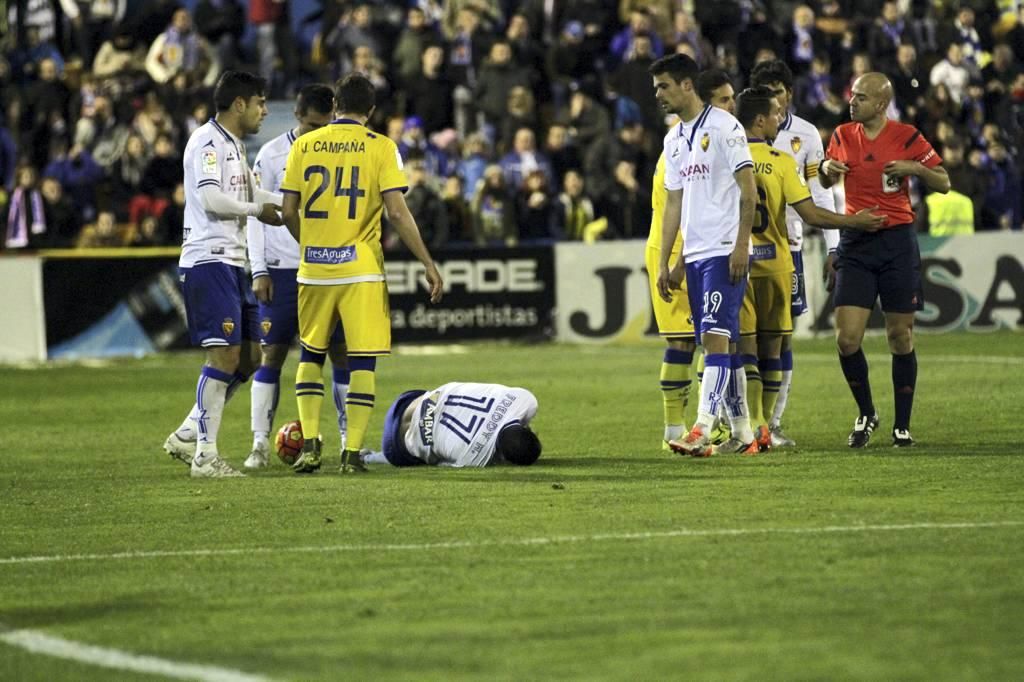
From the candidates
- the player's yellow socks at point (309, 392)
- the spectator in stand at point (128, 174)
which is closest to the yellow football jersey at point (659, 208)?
the player's yellow socks at point (309, 392)

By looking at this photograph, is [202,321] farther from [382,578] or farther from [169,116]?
[169,116]

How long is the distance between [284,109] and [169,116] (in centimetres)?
159

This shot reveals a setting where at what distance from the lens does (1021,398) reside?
48.1 ft

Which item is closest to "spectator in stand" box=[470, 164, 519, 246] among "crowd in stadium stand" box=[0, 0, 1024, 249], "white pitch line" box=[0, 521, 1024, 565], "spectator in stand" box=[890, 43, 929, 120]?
"crowd in stadium stand" box=[0, 0, 1024, 249]

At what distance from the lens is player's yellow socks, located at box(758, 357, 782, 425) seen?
12250mm

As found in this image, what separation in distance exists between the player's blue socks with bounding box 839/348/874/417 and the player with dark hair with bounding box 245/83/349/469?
3079 millimetres

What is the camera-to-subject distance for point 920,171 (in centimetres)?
1147

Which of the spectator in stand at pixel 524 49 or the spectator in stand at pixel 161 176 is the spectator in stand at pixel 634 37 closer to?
the spectator in stand at pixel 524 49

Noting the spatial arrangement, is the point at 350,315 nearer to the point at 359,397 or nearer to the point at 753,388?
the point at 359,397

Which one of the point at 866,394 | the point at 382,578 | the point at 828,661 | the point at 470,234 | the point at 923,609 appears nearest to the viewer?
the point at 828,661

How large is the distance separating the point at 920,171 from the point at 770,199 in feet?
3.07

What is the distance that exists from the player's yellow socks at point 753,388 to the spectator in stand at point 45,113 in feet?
56.4

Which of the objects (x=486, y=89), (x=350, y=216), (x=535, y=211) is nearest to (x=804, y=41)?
(x=486, y=89)

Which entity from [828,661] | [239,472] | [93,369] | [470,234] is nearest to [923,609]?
[828,661]
